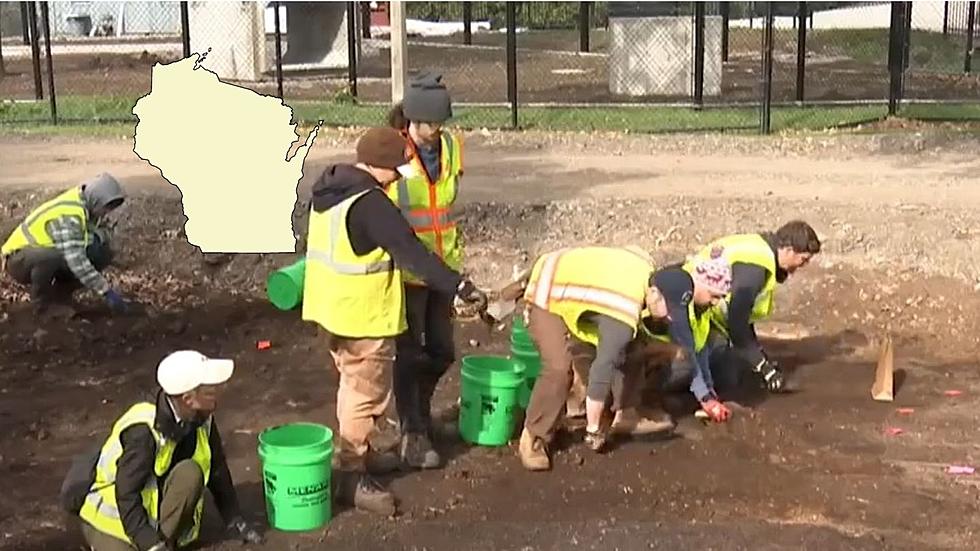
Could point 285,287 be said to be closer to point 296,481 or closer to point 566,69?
point 296,481

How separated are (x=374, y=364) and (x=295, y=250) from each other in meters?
5.11

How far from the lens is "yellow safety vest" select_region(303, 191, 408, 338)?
18.5ft

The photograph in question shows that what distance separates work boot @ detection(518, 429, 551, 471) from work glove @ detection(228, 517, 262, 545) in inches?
57.7

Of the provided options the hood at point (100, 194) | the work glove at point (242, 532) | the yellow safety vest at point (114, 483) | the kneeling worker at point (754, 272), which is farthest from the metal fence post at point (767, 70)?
the yellow safety vest at point (114, 483)

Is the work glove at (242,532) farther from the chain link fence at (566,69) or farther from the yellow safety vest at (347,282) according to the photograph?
the chain link fence at (566,69)

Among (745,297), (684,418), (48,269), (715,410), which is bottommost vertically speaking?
(684,418)

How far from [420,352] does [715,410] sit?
5.48ft

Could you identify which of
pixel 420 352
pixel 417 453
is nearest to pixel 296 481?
pixel 417 453

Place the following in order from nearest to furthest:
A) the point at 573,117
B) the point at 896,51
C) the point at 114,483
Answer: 1. the point at 114,483
2. the point at 896,51
3. the point at 573,117

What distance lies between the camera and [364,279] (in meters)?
5.67

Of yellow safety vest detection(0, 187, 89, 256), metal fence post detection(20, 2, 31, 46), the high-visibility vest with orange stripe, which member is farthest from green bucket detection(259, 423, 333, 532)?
metal fence post detection(20, 2, 31, 46)

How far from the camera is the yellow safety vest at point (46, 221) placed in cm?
876

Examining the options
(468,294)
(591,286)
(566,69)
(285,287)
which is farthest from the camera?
(566,69)

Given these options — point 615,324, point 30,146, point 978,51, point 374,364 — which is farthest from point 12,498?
point 978,51
